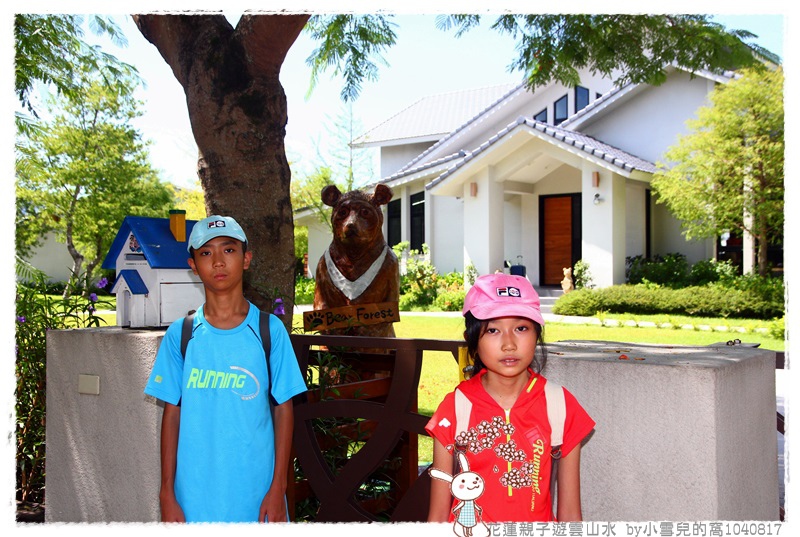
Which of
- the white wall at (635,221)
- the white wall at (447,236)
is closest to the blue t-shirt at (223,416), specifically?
the white wall at (635,221)

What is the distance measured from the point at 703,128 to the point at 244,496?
1593 centimetres

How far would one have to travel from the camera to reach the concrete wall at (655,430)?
2.23m

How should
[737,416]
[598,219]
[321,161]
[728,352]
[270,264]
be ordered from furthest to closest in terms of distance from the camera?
1. [321,161]
2. [598,219]
3. [270,264]
4. [728,352]
5. [737,416]

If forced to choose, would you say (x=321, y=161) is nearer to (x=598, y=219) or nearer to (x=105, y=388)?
(x=598, y=219)

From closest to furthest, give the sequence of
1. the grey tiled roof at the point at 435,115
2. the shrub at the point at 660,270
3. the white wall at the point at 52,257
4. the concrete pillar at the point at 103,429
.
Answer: the concrete pillar at the point at 103,429
the shrub at the point at 660,270
the grey tiled roof at the point at 435,115
the white wall at the point at 52,257

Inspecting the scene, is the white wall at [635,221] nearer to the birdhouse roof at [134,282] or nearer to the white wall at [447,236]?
the white wall at [447,236]

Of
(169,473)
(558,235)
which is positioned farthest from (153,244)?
(558,235)

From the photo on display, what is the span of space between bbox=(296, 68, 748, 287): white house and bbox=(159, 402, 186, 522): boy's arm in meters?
13.9

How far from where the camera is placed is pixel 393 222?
22.2 m

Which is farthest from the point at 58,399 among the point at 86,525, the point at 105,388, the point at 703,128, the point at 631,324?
the point at 703,128

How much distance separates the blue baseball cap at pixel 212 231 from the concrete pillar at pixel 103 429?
73 centimetres

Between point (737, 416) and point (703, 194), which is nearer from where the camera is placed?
point (737, 416)

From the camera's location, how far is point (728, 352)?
2.65 meters

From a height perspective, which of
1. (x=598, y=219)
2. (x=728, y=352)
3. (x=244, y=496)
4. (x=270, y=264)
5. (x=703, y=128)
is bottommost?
(x=244, y=496)
